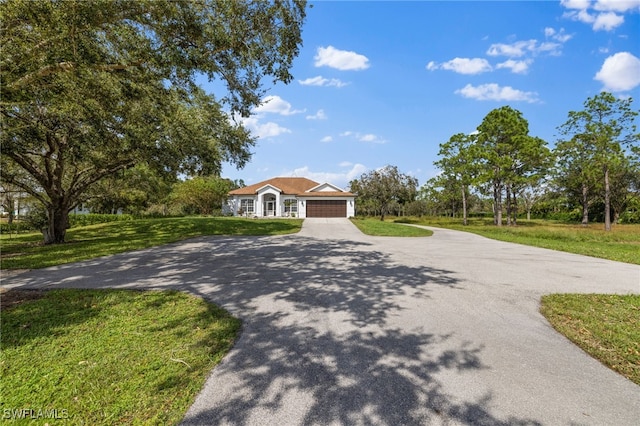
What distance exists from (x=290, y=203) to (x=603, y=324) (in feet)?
104

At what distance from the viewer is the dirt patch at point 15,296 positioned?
4.84 meters

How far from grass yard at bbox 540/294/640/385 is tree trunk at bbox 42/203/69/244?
1836 cm

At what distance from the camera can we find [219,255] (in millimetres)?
9727

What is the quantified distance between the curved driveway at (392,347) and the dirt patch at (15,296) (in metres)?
0.46

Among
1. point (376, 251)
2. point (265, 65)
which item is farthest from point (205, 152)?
point (376, 251)

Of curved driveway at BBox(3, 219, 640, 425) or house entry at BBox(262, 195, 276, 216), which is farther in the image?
house entry at BBox(262, 195, 276, 216)

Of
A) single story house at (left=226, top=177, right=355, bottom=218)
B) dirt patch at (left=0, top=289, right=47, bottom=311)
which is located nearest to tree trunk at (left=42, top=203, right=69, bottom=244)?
dirt patch at (left=0, top=289, right=47, bottom=311)

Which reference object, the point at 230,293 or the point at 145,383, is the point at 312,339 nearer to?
the point at 145,383

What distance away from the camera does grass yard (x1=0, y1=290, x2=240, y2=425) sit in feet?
7.94

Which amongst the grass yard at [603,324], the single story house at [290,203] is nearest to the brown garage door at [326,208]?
the single story house at [290,203]

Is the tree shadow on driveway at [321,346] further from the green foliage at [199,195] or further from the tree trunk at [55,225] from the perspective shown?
the green foliage at [199,195]

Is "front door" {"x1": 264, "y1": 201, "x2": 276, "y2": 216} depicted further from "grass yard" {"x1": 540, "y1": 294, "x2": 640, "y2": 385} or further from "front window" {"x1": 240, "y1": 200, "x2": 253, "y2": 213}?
"grass yard" {"x1": 540, "y1": 294, "x2": 640, "y2": 385}

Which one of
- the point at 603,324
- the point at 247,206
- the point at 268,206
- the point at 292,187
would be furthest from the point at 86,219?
the point at 603,324

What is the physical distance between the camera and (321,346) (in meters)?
3.49
